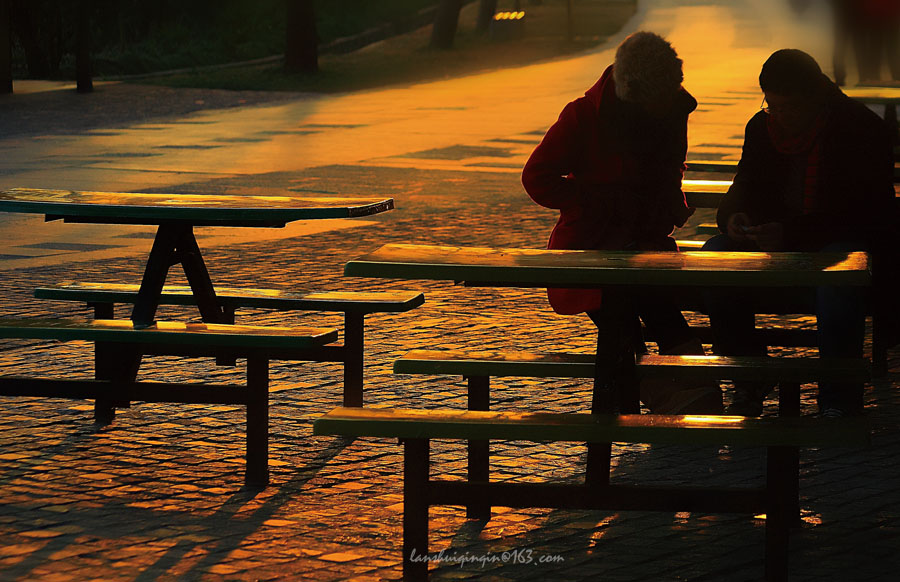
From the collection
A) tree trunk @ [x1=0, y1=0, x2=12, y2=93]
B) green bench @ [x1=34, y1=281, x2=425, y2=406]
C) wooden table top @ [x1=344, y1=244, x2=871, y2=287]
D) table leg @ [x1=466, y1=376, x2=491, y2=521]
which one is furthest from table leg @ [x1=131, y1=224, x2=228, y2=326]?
tree trunk @ [x1=0, y1=0, x2=12, y2=93]

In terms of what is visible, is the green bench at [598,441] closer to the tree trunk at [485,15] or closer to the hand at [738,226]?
the hand at [738,226]

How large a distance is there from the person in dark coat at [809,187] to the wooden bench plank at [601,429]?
5.67ft

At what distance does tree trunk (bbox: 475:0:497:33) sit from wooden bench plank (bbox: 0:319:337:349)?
46273mm

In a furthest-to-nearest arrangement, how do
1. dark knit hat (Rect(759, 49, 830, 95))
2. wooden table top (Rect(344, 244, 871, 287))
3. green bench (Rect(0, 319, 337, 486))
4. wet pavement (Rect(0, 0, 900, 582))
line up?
dark knit hat (Rect(759, 49, 830, 95))
green bench (Rect(0, 319, 337, 486))
wet pavement (Rect(0, 0, 900, 582))
wooden table top (Rect(344, 244, 871, 287))

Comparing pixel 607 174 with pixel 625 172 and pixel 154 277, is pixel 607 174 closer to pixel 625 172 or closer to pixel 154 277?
pixel 625 172

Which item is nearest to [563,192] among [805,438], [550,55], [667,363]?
[667,363]

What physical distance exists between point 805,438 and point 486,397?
1.25 meters

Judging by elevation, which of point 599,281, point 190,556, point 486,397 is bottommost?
point 190,556

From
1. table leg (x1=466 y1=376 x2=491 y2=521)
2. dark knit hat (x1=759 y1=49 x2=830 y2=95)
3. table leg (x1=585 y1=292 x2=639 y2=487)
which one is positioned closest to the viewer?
table leg (x1=585 y1=292 x2=639 y2=487)

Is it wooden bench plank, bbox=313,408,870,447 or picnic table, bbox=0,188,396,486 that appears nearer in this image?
wooden bench plank, bbox=313,408,870,447

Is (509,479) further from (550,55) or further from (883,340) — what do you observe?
(550,55)

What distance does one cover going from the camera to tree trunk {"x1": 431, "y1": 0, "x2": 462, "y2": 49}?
45812 millimetres

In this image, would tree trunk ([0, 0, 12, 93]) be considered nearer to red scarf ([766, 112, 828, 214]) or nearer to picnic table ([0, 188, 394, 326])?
picnic table ([0, 188, 394, 326])

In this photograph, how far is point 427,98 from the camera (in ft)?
98.0
